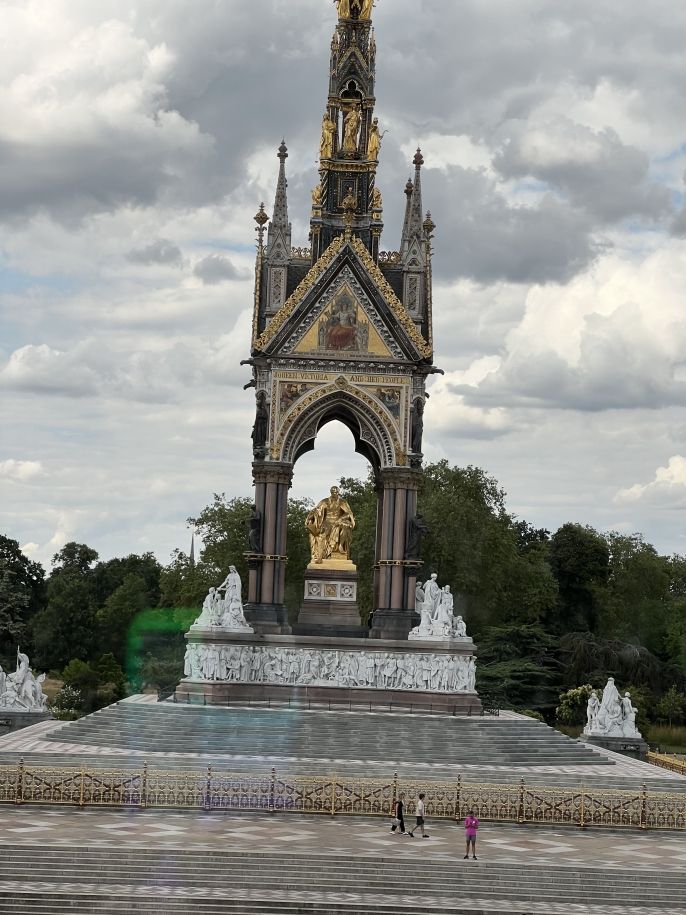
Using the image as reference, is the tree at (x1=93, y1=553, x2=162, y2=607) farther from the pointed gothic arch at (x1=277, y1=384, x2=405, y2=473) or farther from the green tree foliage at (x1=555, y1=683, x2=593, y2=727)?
the pointed gothic arch at (x1=277, y1=384, x2=405, y2=473)

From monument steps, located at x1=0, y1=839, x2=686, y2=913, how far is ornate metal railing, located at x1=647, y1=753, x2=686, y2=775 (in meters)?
13.8

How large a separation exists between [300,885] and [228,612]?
18.6 meters

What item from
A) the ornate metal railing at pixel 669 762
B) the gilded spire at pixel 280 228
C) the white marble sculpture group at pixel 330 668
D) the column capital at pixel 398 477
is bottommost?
the ornate metal railing at pixel 669 762

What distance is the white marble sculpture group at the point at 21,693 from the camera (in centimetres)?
4978

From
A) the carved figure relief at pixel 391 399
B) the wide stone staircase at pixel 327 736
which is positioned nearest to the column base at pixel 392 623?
the wide stone staircase at pixel 327 736

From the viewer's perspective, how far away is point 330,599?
4738cm

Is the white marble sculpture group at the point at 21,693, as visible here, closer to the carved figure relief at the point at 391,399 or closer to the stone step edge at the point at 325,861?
the carved figure relief at the point at 391,399

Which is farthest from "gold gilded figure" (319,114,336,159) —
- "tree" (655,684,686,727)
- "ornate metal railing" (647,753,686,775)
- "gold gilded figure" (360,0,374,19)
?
"tree" (655,684,686,727)

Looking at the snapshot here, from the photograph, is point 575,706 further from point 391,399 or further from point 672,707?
point 391,399

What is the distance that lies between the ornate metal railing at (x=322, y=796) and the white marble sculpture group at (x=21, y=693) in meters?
16.0

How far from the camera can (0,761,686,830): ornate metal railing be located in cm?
3347

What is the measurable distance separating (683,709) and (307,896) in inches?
1647

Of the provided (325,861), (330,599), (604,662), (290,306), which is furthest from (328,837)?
(604,662)

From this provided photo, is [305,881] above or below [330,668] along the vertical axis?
below
